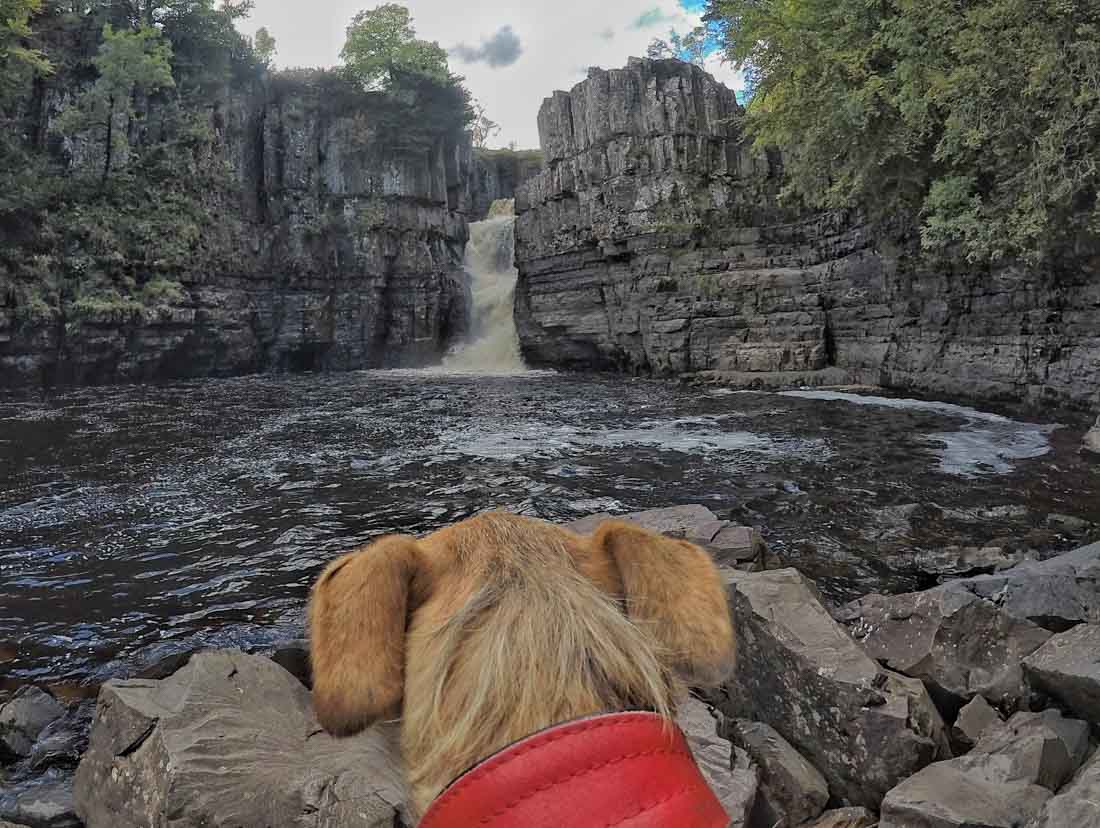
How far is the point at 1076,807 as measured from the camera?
2188mm

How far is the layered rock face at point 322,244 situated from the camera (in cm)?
3222

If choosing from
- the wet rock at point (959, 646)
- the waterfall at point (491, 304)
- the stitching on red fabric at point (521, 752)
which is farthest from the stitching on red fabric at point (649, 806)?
the waterfall at point (491, 304)

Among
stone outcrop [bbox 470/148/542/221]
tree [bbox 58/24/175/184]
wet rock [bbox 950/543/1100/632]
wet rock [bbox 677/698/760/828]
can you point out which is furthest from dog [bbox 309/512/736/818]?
stone outcrop [bbox 470/148/542/221]

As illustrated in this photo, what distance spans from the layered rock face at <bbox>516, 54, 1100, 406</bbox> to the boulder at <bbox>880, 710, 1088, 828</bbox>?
45.1 feet

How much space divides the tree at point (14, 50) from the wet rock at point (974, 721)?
3131cm

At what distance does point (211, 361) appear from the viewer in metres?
30.4

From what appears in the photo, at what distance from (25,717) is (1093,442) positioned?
13124 mm

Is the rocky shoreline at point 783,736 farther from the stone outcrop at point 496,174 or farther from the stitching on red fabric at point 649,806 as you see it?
the stone outcrop at point 496,174

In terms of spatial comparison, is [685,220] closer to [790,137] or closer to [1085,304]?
[790,137]

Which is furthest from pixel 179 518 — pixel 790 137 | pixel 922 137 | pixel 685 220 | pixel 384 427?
pixel 685 220

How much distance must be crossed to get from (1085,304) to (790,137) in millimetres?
8911

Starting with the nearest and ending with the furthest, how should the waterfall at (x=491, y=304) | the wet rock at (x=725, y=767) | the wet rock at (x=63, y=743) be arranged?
the wet rock at (x=725, y=767) < the wet rock at (x=63, y=743) < the waterfall at (x=491, y=304)

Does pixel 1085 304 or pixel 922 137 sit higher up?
pixel 922 137

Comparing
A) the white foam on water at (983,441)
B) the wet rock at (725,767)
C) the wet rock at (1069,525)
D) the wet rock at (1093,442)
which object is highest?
the wet rock at (725,767)
